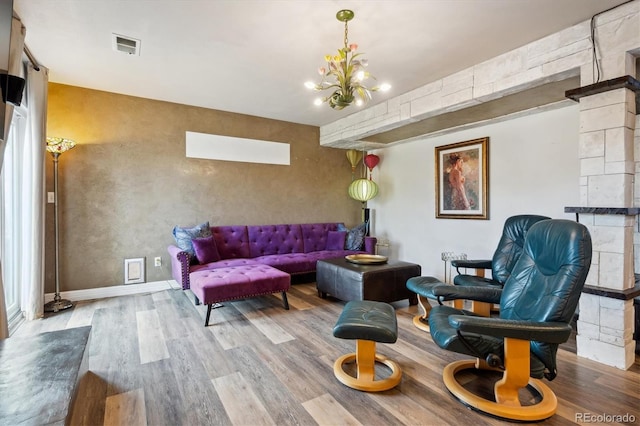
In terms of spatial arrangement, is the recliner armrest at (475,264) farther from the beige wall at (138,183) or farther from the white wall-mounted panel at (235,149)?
the white wall-mounted panel at (235,149)

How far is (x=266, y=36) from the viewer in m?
2.66

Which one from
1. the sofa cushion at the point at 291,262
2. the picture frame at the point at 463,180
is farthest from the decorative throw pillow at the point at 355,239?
the picture frame at the point at 463,180

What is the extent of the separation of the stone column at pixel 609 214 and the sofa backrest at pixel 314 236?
3608mm

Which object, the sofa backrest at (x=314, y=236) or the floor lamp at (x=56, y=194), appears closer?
the floor lamp at (x=56, y=194)

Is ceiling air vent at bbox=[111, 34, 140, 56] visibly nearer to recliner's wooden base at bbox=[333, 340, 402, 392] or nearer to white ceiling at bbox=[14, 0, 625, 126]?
white ceiling at bbox=[14, 0, 625, 126]

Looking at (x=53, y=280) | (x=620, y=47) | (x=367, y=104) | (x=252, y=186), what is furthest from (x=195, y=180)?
(x=620, y=47)

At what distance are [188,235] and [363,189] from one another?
3132 millimetres

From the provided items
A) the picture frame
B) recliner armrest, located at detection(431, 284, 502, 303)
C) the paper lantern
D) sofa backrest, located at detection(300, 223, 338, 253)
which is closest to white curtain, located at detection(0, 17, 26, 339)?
recliner armrest, located at detection(431, 284, 502, 303)

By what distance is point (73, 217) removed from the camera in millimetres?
3828

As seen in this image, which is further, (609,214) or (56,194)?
(56,194)

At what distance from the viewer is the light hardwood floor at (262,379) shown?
5.68 feet

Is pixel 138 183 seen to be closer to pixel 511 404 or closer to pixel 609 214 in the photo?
pixel 511 404

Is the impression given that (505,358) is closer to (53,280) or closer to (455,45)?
(455,45)
